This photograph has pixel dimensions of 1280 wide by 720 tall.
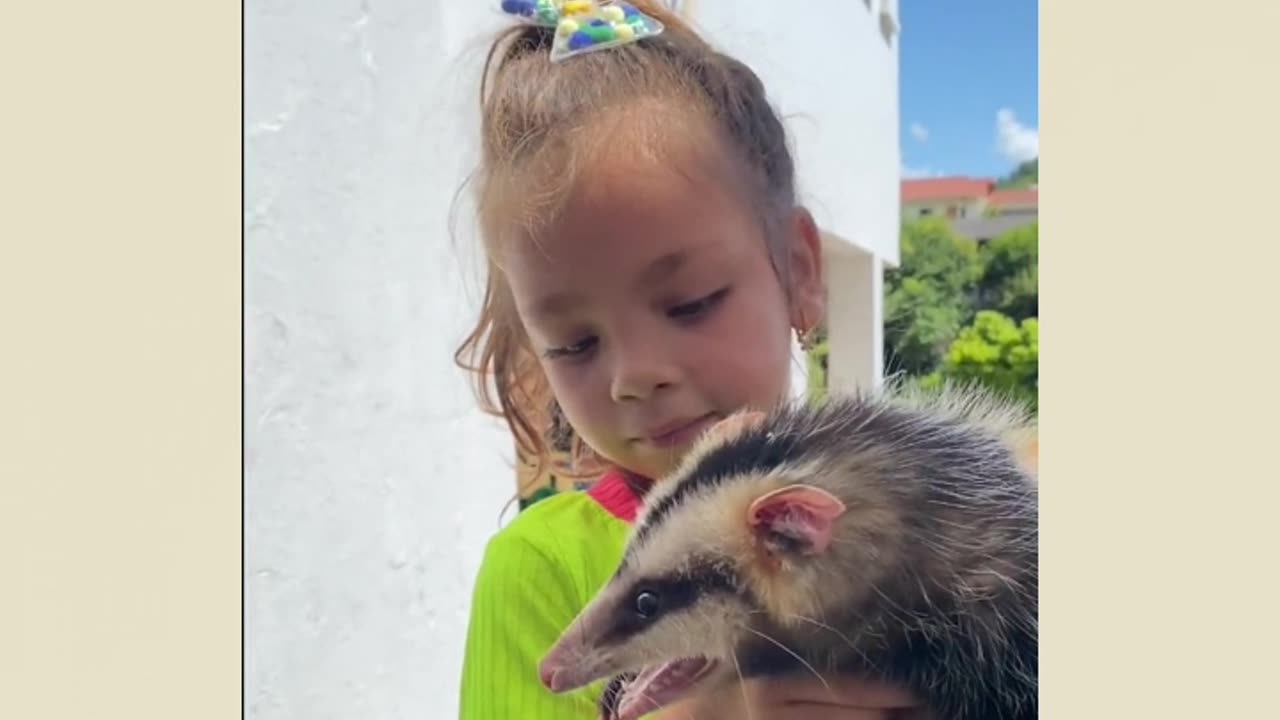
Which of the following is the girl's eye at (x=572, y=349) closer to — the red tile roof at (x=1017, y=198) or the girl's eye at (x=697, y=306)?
the girl's eye at (x=697, y=306)

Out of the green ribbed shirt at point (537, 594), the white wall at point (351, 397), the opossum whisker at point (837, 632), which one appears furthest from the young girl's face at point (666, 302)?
the white wall at point (351, 397)

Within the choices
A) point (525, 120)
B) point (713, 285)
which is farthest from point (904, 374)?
point (525, 120)

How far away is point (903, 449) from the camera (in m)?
1.08

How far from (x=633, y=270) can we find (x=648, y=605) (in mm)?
354

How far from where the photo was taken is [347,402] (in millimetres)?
1425

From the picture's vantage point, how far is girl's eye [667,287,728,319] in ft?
3.46

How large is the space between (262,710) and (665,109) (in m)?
1.01

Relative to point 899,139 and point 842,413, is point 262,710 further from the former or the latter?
point 899,139

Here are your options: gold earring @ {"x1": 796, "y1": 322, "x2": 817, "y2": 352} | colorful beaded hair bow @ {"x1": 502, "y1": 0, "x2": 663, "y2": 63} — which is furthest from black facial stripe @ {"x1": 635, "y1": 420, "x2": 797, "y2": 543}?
colorful beaded hair bow @ {"x1": 502, "y1": 0, "x2": 663, "y2": 63}

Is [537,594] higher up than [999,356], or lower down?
lower down

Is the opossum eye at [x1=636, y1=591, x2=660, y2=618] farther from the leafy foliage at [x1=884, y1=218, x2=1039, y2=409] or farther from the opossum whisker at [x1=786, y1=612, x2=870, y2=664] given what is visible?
the leafy foliage at [x1=884, y1=218, x2=1039, y2=409]

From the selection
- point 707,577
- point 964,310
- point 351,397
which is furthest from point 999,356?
point 351,397

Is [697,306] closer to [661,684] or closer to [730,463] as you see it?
[730,463]

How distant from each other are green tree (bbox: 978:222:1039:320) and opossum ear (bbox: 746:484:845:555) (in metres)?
0.34
